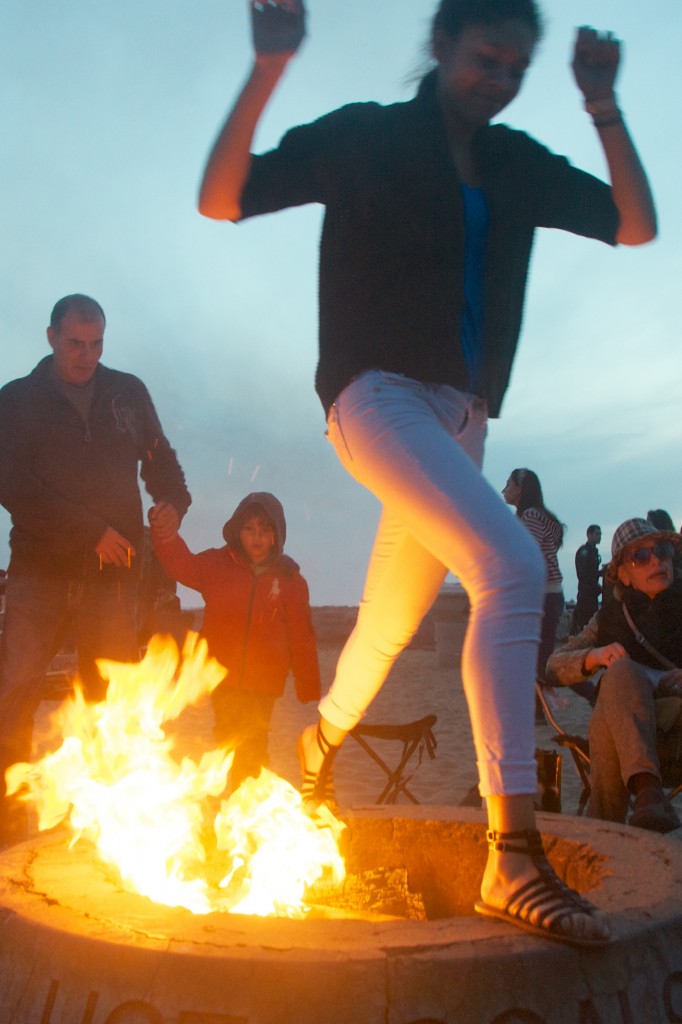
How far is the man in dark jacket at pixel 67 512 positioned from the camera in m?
3.58

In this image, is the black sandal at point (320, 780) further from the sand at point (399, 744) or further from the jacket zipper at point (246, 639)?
the jacket zipper at point (246, 639)

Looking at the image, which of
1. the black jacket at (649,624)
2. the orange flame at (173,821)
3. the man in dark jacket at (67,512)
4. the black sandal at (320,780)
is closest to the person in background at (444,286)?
the black sandal at (320,780)

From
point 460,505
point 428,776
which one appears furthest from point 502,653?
point 428,776

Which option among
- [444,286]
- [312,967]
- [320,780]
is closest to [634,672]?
[320,780]

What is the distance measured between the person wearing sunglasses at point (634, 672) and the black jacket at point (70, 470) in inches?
84.3

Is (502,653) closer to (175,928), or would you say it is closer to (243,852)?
(175,928)

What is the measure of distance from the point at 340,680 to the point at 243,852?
21.9 inches

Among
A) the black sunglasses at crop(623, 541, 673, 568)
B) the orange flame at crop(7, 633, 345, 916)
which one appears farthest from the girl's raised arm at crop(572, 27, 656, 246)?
the black sunglasses at crop(623, 541, 673, 568)

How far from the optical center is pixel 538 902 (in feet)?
5.51

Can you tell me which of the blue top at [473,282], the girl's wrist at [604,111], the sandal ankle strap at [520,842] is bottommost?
the sandal ankle strap at [520,842]

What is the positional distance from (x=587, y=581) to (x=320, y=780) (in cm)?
1148

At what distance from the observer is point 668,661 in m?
4.25

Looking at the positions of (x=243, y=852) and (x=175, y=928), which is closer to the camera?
(x=175, y=928)

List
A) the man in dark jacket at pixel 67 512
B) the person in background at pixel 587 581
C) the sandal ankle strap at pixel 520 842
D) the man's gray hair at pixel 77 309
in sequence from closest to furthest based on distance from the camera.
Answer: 1. the sandal ankle strap at pixel 520 842
2. the man in dark jacket at pixel 67 512
3. the man's gray hair at pixel 77 309
4. the person in background at pixel 587 581
